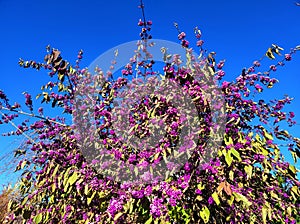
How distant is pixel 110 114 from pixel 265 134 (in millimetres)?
1248

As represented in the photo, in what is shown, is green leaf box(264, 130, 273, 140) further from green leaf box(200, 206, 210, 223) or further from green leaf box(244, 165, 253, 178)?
green leaf box(200, 206, 210, 223)

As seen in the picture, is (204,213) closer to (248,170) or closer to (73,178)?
(248,170)

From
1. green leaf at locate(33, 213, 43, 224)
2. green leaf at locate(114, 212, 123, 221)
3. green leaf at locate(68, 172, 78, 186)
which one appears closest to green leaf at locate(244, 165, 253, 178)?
green leaf at locate(114, 212, 123, 221)

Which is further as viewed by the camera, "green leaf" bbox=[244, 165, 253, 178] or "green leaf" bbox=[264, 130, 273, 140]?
"green leaf" bbox=[264, 130, 273, 140]

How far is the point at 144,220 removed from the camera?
2.09 meters

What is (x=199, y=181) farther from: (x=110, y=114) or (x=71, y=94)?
(x=71, y=94)

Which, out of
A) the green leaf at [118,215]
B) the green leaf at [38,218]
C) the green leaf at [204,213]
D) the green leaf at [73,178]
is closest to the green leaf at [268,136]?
the green leaf at [204,213]

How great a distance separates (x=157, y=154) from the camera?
1.98 meters

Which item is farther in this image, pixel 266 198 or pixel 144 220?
pixel 266 198

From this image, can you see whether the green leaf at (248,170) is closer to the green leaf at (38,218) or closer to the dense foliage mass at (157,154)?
the dense foliage mass at (157,154)

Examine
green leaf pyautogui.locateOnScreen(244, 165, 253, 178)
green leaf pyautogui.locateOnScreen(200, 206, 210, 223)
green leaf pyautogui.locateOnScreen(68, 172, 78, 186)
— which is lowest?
green leaf pyautogui.locateOnScreen(200, 206, 210, 223)

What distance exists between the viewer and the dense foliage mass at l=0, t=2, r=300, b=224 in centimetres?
196

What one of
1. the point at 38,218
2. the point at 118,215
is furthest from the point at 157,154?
the point at 38,218

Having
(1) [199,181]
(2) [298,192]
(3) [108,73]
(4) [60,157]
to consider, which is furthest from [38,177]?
(2) [298,192]
